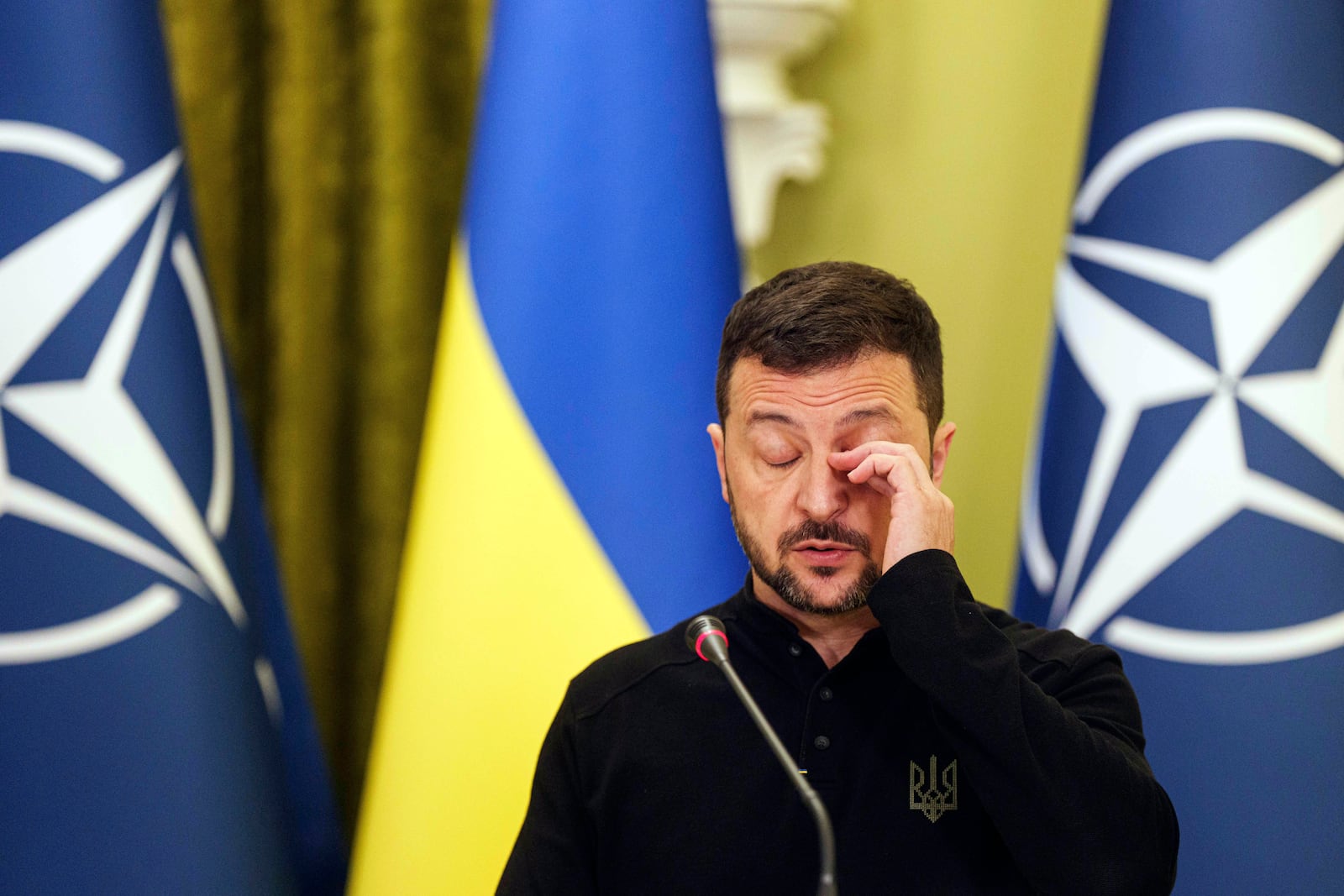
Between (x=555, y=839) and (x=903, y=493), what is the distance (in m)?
0.48

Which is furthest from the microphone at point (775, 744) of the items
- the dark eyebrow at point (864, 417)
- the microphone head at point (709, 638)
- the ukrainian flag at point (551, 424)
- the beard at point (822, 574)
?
the ukrainian flag at point (551, 424)

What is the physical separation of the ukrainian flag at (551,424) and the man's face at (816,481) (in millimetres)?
542

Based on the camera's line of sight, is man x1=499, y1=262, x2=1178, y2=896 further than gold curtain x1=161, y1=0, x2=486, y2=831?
No

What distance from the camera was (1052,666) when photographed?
1167 mm

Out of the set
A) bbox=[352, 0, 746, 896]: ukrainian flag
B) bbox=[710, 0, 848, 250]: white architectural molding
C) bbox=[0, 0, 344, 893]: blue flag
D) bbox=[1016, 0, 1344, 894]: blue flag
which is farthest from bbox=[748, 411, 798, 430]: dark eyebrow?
bbox=[710, 0, 848, 250]: white architectural molding

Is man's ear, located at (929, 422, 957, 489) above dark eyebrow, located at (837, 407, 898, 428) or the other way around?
the other way around

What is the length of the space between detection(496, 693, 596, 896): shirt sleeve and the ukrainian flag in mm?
441

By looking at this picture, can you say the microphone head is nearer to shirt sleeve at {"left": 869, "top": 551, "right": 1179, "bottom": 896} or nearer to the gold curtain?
shirt sleeve at {"left": 869, "top": 551, "right": 1179, "bottom": 896}

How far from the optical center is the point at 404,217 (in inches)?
86.1

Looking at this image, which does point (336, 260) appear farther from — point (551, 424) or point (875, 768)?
point (875, 768)

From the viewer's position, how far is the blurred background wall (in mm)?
2158

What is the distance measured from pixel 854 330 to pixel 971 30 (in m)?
1.40

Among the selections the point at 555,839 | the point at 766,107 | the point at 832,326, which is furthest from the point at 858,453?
the point at 766,107

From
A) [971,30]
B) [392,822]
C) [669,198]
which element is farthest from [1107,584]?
[971,30]
